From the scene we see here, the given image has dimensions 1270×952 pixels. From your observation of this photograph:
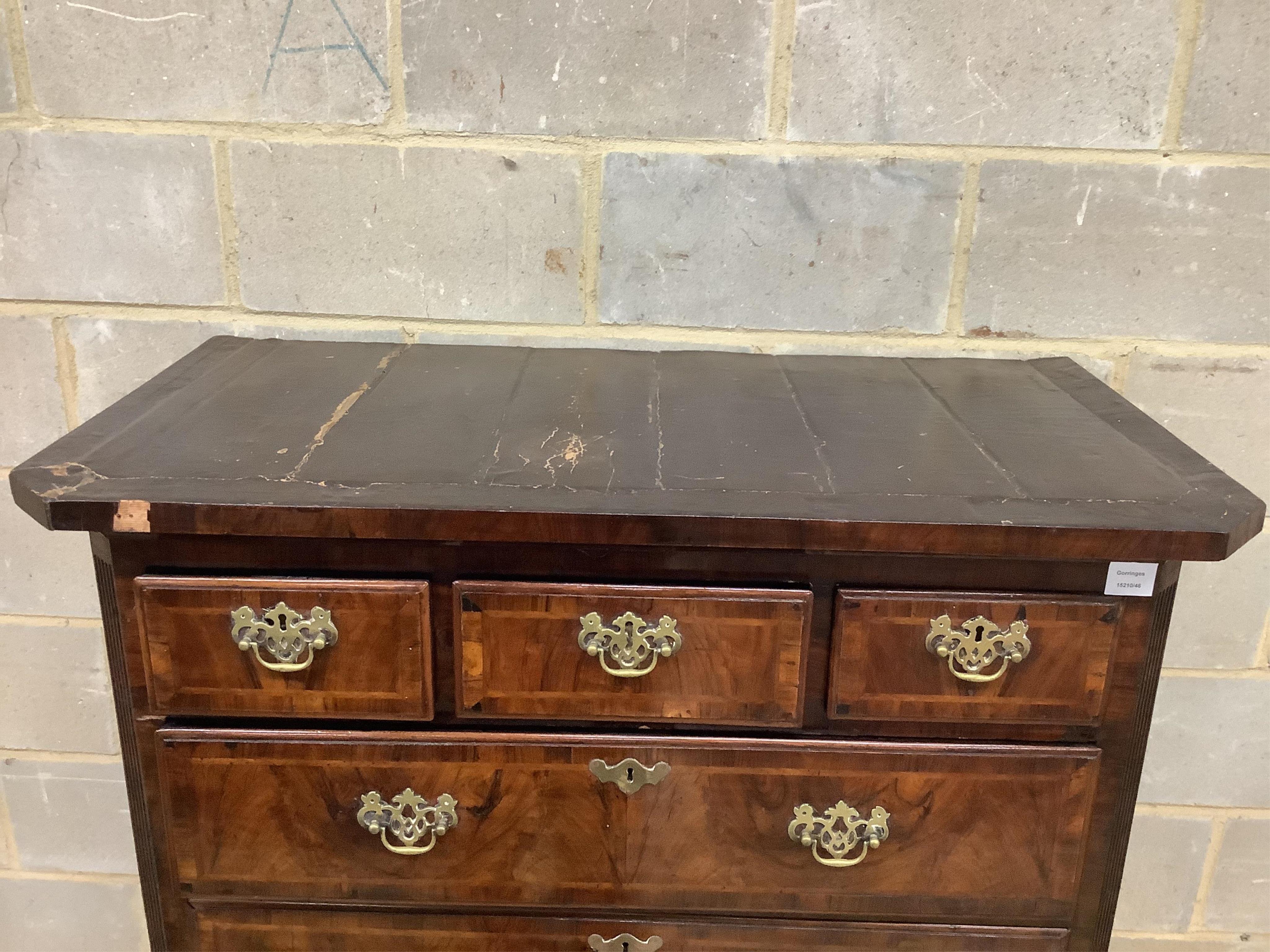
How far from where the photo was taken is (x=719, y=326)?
4.51ft

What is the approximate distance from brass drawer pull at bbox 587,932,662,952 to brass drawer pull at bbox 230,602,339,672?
1.41 feet

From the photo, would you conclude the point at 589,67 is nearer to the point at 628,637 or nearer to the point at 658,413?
the point at 658,413

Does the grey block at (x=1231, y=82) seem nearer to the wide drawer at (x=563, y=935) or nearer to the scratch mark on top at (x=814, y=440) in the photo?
the scratch mark on top at (x=814, y=440)

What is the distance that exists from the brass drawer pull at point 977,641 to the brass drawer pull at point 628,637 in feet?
0.76

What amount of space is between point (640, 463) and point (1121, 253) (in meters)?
0.83

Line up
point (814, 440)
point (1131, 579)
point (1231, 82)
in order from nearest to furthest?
point (1131, 579) → point (814, 440) → point (1231, 82)

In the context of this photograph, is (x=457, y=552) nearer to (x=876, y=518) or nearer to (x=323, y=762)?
(x=323, y=762)

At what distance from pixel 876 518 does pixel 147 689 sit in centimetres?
69

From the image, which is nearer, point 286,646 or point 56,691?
point 286,646

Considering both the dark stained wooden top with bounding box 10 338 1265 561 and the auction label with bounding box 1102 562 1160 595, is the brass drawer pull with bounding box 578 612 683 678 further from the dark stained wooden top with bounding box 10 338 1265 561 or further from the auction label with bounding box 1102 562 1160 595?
the auction label with bounding box 1102 562 1160 595

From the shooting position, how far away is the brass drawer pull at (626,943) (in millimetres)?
1006

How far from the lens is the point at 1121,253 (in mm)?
1321

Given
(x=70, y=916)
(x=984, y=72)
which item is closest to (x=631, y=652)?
(x=984, y=72)

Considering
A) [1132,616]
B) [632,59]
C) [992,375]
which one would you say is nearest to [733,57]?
[632,59]
